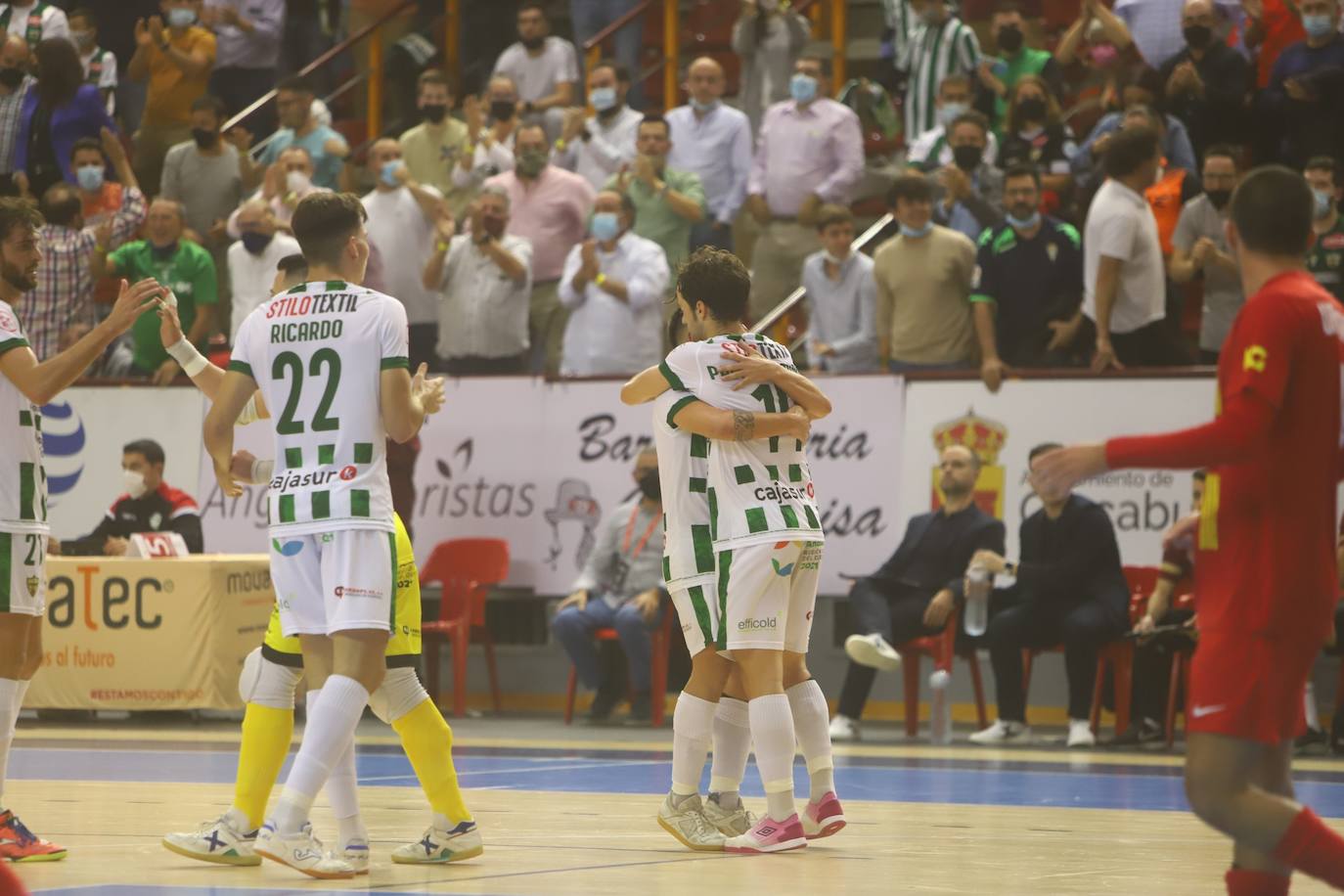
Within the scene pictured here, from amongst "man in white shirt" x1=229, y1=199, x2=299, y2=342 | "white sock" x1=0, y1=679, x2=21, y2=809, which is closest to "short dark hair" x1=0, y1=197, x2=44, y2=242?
"white sock" x1=0, y1=679, x2=21, y2=809

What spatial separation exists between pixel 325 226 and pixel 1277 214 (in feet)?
9.78

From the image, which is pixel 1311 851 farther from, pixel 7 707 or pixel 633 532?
pixel 633 532

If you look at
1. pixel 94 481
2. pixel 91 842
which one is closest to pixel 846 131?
pixel 94 481

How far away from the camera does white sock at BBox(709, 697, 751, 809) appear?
7.32 meters

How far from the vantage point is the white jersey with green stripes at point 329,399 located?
6.08m

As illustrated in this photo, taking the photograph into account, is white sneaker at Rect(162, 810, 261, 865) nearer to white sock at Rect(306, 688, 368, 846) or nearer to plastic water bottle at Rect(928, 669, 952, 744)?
white sock at Rect(306, 688, 368, 846)

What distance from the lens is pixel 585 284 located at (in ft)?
49.2

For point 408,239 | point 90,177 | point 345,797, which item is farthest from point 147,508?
point 345,797

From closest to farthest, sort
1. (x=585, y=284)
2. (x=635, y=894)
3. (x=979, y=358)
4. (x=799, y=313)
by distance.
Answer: (x=635, y=894) < (x=979, y=358) < (x=585, y=284) < (x=799, y=313)

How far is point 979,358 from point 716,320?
715cm

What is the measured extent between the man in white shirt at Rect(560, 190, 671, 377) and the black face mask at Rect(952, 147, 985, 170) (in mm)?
2399

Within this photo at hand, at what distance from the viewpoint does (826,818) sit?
7074 mm

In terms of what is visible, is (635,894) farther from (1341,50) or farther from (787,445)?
(1341,50)

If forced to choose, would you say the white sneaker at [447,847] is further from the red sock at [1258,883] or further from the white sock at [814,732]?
the red sock at [1258,883]
